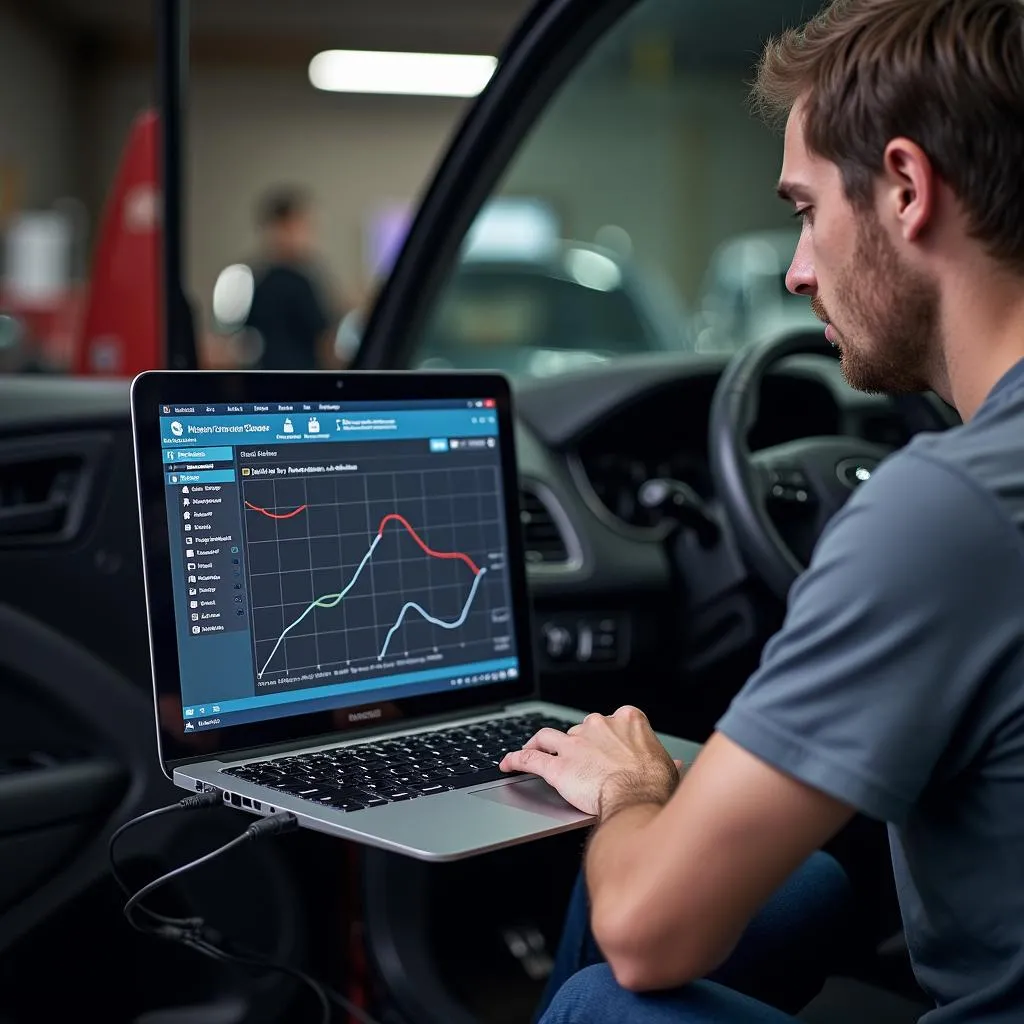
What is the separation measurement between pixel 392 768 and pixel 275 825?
0.16 metres

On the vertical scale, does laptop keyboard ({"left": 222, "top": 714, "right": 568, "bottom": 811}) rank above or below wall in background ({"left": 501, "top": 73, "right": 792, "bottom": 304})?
below

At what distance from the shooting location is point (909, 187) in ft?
3.32

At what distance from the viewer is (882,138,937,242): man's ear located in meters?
1.00

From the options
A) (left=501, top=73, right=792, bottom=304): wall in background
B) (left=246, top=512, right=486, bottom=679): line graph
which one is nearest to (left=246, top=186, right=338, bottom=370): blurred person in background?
(left=246, top=512, right=486, bottom=679): line graph

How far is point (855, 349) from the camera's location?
1093mm

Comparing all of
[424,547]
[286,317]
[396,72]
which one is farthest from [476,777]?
[396,72]

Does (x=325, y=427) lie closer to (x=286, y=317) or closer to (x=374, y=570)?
(x=374, y=570)

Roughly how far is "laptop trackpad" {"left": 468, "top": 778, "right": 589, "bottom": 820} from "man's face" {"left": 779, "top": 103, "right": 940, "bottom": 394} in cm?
41

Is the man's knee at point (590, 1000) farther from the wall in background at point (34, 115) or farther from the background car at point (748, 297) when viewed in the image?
the wall in background at point (34, 115)

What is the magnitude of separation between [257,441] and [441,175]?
2.40 feet

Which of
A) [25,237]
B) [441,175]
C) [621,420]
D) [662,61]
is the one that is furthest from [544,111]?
[662,61]

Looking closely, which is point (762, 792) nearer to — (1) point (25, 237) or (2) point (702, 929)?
(2) point (702, 929)

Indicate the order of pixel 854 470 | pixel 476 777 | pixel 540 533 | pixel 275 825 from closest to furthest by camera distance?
pixel 275 825, pixel 476 777, pixel 854 470, pixel 540 533

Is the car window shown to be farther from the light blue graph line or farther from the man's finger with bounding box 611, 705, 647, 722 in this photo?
the man's finger with bounding box 611, 705, 647, 722
